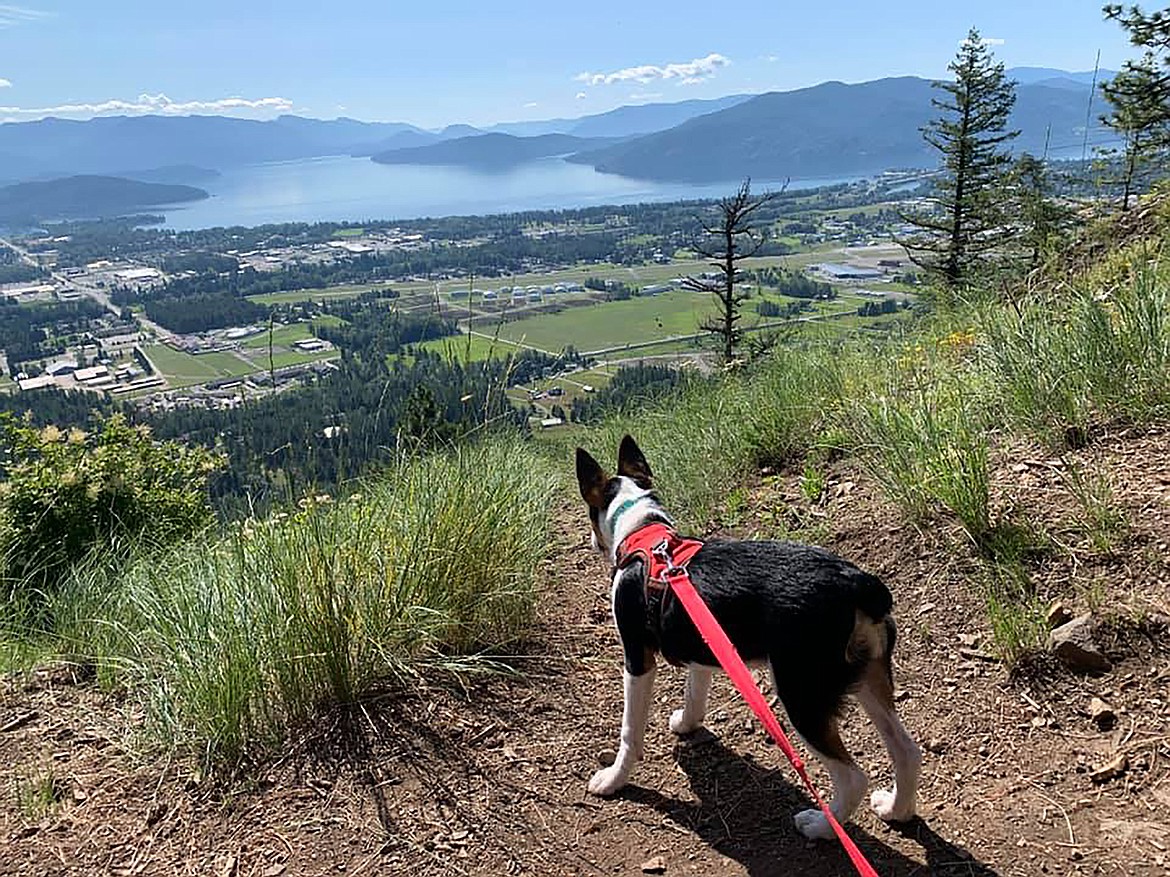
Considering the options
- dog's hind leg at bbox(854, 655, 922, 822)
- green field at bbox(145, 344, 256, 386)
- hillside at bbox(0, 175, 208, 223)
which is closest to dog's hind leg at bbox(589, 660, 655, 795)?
dog's hind leg at bbox(854, 655, 922, 822)

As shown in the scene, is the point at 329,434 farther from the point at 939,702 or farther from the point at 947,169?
the point at 947,169

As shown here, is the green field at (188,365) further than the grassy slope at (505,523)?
Yes

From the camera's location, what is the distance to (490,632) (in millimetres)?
3793

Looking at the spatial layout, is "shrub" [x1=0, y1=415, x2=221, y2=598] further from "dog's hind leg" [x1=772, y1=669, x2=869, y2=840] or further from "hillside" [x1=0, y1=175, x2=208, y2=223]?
"hillside" [x1=0, y1=175, x2=208, y2=223]

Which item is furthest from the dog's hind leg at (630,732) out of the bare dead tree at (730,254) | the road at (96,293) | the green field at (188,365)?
the road at (96,293)

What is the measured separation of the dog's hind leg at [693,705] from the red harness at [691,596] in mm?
376

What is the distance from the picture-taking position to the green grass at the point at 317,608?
302 cm

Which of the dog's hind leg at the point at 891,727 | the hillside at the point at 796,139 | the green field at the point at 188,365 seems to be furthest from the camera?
the hillside at the point at 796,139

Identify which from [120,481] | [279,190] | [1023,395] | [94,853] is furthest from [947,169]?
[279,190]

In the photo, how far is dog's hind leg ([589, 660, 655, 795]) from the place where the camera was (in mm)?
2881

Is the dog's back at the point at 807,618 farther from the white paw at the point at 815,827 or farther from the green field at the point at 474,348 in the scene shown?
the green field at the point at 474,348

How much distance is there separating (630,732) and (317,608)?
1358 mm

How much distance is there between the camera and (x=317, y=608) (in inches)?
123

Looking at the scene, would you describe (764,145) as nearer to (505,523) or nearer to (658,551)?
(505,523)
